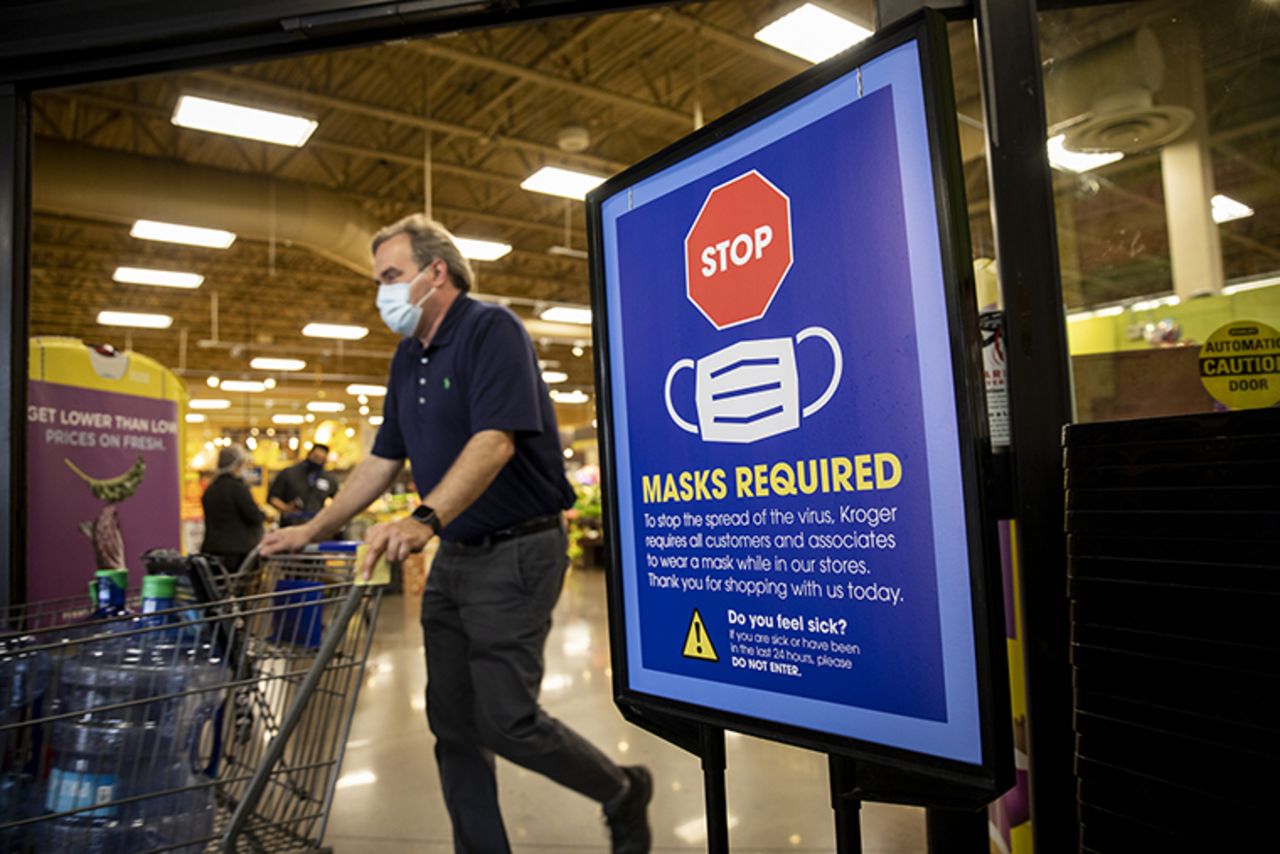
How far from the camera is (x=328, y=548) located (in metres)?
2.18

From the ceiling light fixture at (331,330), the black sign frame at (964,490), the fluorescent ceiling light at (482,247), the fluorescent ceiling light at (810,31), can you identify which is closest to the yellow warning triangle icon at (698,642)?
the black sign frame at (964,490)

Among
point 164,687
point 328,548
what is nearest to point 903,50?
point 164,687

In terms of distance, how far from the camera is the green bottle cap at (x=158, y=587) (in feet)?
5.61

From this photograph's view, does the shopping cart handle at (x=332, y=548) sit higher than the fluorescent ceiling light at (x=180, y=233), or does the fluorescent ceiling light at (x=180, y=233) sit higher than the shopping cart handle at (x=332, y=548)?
the fluorescent ceiling light at (x=180, y=233)

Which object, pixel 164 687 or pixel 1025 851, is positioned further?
pixel 1025 851

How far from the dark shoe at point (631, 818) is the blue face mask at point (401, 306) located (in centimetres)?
126

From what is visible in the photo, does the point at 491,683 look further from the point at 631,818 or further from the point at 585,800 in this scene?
the point at 585,800

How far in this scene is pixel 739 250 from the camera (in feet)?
3.47

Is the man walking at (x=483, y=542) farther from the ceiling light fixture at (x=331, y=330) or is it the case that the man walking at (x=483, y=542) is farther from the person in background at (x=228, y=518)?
the ceiling light fixture at (x=331, y=330)

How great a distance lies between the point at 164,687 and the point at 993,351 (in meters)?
1.65

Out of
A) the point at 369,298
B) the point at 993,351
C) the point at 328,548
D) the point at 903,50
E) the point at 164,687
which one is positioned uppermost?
the point at 369,298

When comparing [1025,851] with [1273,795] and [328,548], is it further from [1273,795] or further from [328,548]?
[328,548]

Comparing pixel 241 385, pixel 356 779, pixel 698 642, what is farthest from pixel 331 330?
pixel 698 642

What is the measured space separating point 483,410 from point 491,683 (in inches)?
24.5
